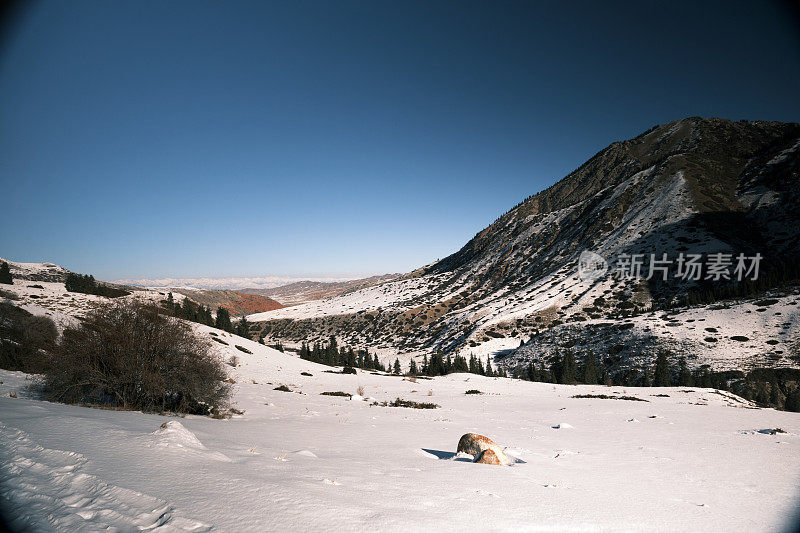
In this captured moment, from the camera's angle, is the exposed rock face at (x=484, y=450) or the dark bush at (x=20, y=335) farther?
the dark bush at (x=20, y=335)

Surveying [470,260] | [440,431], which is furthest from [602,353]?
[470,260]

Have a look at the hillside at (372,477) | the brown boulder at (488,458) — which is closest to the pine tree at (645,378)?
the hillside at (372,477)

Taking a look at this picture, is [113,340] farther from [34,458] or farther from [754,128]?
[754,128]

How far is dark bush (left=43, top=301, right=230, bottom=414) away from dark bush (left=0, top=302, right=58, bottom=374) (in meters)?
6.04

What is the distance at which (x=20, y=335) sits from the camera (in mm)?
20547

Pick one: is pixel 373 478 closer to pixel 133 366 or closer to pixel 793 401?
pixel 133 366

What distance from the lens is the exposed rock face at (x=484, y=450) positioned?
6.75 m

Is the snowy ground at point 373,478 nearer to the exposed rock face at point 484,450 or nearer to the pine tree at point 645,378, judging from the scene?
the exposed rock face at point 484,450

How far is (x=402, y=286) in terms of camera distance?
602ft
